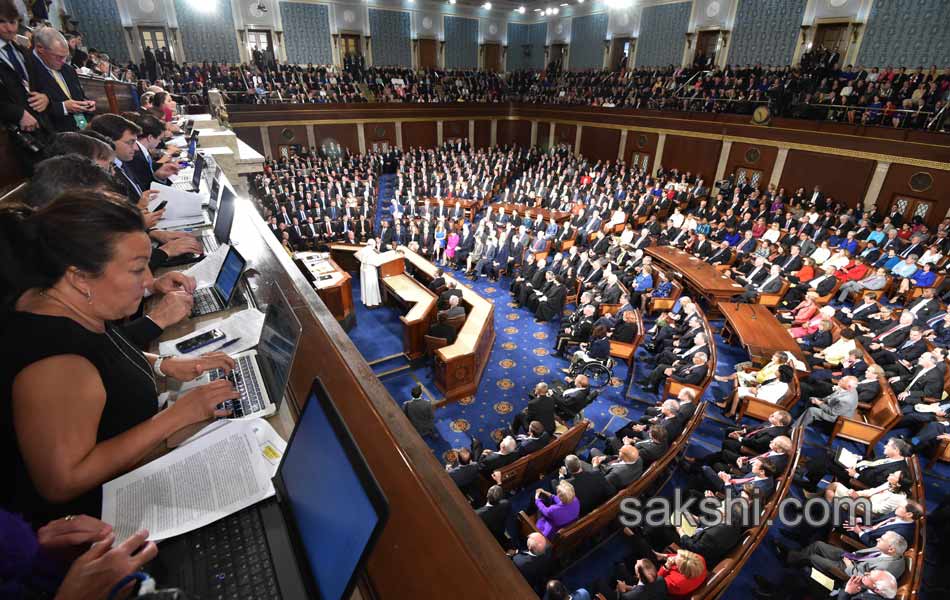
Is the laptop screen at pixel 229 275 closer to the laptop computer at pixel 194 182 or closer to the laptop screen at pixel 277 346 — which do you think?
the laptop screen at pixel 277 346

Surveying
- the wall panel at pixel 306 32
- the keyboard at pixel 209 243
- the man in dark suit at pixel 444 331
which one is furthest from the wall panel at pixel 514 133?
the keyboard at pixel 209 243

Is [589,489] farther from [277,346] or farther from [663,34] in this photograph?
[663,34]

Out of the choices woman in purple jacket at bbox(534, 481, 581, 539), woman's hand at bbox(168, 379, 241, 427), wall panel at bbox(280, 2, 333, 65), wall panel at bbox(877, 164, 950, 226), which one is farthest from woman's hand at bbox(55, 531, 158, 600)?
wall panel at bbox(280, 2, 333, 65)

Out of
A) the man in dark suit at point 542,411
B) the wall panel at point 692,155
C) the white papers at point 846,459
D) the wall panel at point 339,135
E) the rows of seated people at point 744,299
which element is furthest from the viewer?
the wall panel at point 339,135

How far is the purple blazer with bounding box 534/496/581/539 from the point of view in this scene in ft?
12.5

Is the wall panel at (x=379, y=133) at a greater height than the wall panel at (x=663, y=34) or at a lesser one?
lesser

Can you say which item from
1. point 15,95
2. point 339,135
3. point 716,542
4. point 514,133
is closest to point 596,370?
point 716,542

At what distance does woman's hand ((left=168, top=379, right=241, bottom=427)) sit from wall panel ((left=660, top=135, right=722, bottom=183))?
17.9 meters

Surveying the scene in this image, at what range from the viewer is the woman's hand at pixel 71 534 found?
1.01m

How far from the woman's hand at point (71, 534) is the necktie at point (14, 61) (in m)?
3.63

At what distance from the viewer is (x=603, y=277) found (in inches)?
353

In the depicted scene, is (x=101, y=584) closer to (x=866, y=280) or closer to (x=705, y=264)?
(x=705, y=264)

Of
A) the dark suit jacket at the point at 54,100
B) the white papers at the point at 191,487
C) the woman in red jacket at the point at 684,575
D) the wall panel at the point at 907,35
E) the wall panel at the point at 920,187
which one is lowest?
the woman in red jacket at the point at 684,575

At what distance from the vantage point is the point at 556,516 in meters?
3.82
